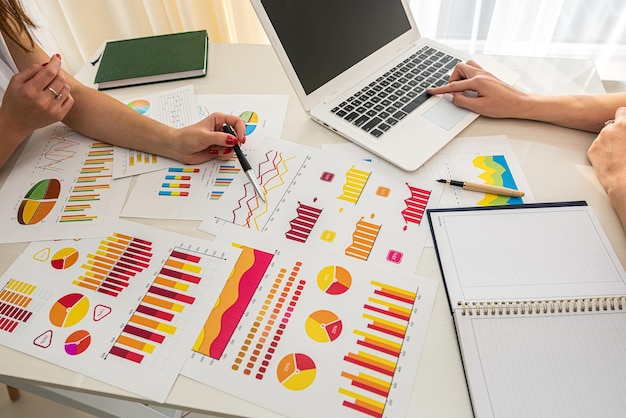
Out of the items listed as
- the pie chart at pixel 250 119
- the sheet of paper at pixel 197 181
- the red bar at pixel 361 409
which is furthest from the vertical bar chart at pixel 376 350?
the pie chart at pixel 250 119

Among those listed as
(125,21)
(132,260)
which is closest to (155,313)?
(132,260)

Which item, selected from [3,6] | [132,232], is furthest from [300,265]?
[3,6]

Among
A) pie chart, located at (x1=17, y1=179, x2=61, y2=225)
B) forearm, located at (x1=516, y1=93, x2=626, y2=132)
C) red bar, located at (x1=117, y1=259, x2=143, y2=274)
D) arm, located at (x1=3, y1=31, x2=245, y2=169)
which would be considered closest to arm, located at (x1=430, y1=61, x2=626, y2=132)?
forearm, located at (x1=516, y1=93, x2=626, y2=132)

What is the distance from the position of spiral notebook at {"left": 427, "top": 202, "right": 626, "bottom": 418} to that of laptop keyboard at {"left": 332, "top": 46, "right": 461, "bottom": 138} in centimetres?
26

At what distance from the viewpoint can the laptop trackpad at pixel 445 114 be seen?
0.96 metres

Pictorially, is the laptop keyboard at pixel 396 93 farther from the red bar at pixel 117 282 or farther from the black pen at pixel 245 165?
the red bar at pixel 117 282

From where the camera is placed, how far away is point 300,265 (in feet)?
2.41

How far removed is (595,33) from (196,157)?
1.77m

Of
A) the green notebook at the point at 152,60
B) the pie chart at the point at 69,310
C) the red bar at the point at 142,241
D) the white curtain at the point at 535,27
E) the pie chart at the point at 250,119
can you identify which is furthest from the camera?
the white curtain at the point at 535,27

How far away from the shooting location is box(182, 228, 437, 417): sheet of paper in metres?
0.60

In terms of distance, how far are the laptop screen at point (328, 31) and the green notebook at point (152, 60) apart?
333 millimetres

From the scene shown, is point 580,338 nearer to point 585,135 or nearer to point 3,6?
point 585,135

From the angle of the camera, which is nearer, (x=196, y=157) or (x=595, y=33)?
(x=196, y=157)

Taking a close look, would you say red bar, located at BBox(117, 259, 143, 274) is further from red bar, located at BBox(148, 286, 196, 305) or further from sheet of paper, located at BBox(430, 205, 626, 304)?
sheet of paper, located at BBox(430, 205, 626, 304)
